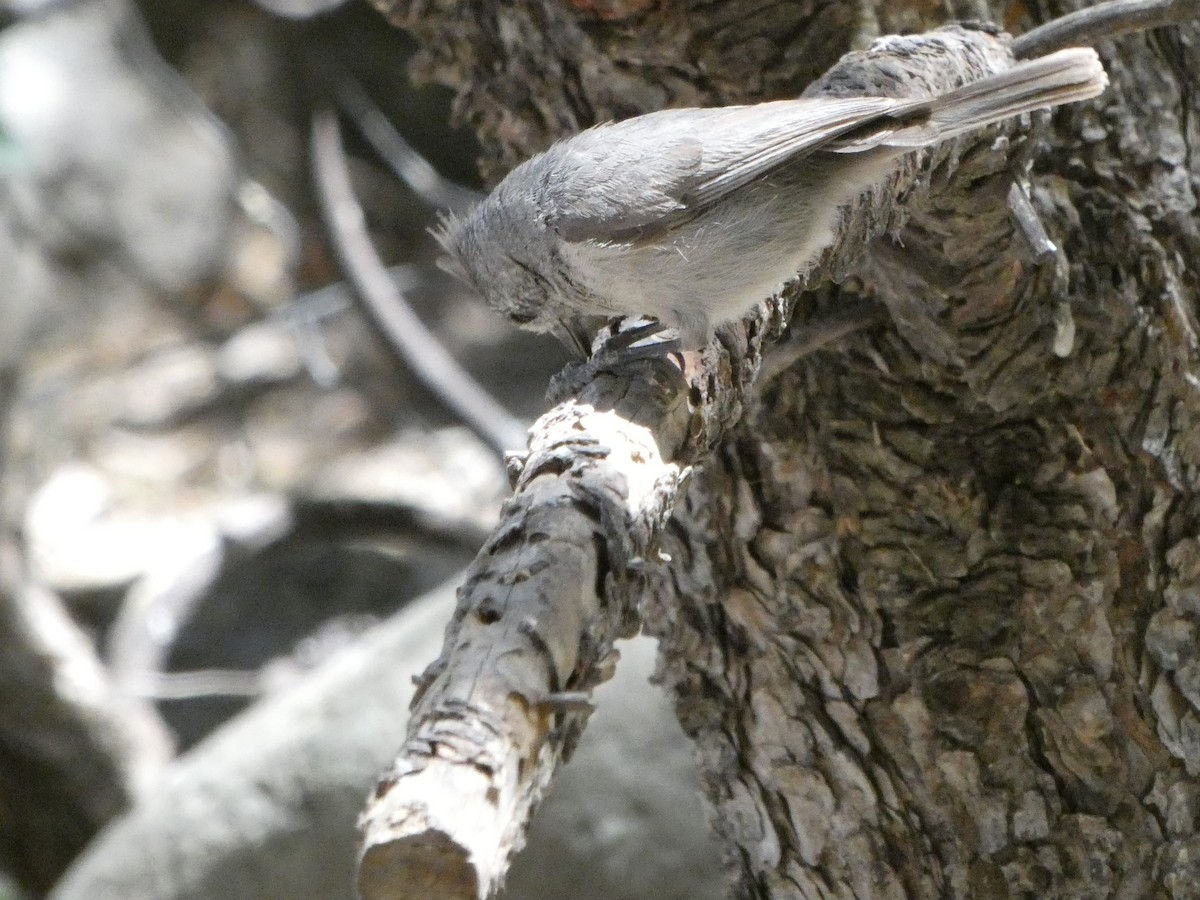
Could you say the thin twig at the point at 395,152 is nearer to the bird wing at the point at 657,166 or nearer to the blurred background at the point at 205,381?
the blurred background at the point at 205,381

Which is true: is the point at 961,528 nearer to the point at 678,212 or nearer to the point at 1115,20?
the point at 678,212

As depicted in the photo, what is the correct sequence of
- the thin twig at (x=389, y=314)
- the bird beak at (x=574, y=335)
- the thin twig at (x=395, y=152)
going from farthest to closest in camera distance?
the thin twig at (x=395, y=152) → the thin twig at (x=389, y=314) → the bird beak at (x=574, y=335)

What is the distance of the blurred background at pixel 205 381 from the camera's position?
5359 millimetres

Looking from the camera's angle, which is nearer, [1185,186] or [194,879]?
[1185,186]

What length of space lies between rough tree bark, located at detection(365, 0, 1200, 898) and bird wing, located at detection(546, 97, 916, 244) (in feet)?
0.73

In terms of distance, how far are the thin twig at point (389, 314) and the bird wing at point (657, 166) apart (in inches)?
114

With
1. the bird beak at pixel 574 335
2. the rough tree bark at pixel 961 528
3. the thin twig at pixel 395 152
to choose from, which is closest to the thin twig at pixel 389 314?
the thin twig at pixel 395 152

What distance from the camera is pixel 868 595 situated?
7.76 ft

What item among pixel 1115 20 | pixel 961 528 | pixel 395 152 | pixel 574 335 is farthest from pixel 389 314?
pixel 1115 20

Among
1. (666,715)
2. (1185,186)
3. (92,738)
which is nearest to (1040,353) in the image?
(1185,186)

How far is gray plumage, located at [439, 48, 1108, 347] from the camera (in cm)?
219

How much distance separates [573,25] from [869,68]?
562 mm

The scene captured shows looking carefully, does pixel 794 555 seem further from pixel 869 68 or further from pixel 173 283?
pixel 173 283

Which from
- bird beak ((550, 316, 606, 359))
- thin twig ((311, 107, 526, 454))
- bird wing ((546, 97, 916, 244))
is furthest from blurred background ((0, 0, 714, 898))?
bird wing ((546, 97, 916, 244))
